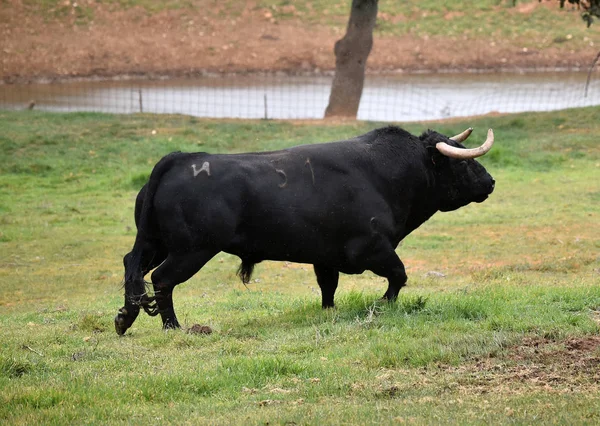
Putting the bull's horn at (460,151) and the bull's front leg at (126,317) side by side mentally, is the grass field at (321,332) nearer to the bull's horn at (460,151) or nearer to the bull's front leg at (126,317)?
the bull's front leg at (126,317)

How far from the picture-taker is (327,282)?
966 centimetres

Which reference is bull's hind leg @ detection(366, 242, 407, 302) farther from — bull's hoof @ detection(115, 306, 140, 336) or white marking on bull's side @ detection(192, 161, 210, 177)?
bull's hoof @ detection(115, 306, 140, 336)

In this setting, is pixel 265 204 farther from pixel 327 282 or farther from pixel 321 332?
pixel 321 332

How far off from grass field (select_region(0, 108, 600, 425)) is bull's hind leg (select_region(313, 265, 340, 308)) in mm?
237

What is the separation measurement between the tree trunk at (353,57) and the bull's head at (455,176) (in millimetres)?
16951

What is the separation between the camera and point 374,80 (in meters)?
38.7

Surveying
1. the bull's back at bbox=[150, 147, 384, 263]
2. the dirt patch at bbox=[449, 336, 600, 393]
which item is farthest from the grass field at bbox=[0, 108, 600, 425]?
the bull's back at bbox=[150, 147, 384, 263]

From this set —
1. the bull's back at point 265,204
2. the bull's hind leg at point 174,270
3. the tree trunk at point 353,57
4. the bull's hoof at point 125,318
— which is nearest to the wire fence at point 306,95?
the tree trunk at point 353,57

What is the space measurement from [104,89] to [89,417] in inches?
1229

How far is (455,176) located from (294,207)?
187 cm

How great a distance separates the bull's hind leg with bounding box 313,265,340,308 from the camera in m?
9.63

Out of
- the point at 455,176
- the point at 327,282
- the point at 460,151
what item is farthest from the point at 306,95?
the point at 327,282

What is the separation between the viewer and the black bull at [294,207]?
880cm

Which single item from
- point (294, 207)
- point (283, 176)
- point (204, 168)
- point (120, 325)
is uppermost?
point (204, 168)
